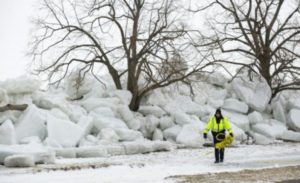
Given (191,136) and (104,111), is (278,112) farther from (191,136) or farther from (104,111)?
(104,111)

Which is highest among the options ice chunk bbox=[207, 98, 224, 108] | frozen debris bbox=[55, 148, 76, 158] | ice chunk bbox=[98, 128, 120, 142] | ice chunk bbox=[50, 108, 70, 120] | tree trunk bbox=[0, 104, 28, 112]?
ice chunk bbox=[207, 98, 224, 108]

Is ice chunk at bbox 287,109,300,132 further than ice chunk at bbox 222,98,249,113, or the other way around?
ice chunk at bbox 222,98,249,113

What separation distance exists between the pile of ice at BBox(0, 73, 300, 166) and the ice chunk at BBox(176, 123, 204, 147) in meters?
0.04

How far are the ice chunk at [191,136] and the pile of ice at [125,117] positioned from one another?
41mm

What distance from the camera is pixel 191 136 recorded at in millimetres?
19609

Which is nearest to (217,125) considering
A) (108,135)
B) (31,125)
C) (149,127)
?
(108,135)

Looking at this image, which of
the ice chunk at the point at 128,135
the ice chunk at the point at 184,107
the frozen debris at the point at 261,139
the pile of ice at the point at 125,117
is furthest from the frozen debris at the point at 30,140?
the frozen debris at the point at 261,139

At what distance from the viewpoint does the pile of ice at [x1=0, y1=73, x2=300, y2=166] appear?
16.4 meters

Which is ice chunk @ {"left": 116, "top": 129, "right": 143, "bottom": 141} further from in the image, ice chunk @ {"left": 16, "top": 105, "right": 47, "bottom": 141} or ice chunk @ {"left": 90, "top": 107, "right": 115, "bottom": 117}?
ice chunk @ {"left": 16, "top": 105, "right": 47, "bottom": 141}

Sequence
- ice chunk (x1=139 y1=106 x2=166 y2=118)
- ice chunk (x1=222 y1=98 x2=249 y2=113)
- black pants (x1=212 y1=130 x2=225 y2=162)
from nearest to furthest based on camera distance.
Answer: black pants (x1=212 y1=130 x2=225 y2=162), ice chunk (x1=139 y1=106 x2=166 y2=118), ice chunk (x1=222 y1=98 x2=249 y2=113)

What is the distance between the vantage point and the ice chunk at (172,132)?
21.2 m

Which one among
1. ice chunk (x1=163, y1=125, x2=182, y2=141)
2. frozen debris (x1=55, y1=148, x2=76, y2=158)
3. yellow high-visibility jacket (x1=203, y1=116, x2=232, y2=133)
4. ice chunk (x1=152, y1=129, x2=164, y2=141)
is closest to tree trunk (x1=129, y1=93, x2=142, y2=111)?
ice chunk (x1=152, y1=129, x2=164, y2=141)

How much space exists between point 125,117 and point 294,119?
8.86 meters

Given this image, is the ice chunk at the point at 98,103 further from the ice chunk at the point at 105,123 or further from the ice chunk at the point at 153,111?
the ice chunk at the point at 153,111
